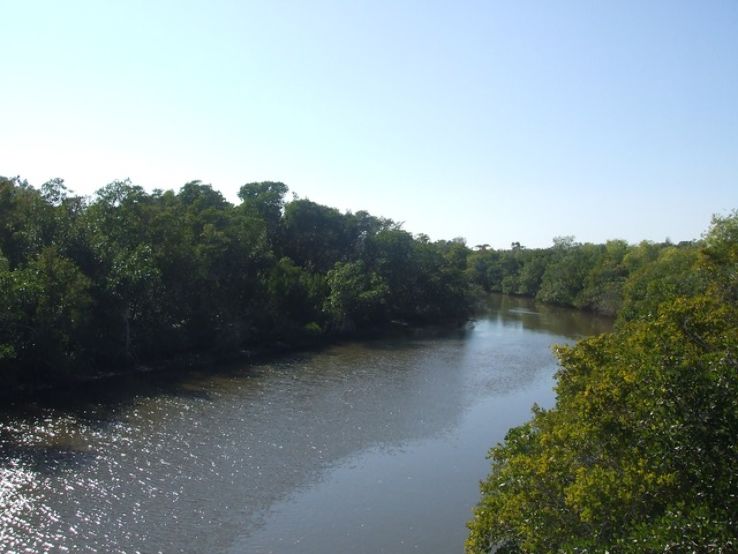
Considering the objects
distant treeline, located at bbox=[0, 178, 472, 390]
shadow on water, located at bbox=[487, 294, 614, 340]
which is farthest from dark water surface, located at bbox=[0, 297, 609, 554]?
shadow on water, located at bbox=[487, 294, 614, 340]

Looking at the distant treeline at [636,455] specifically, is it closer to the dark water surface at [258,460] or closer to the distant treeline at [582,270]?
the dark water surface at [258,460]

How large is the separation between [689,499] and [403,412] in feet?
74.6

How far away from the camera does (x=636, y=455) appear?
39.5 feet

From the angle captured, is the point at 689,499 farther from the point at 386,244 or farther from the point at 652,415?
the point at 386,244

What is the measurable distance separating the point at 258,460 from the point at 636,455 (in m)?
16.7

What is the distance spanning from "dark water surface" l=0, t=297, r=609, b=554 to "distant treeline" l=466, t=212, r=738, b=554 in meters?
5.97

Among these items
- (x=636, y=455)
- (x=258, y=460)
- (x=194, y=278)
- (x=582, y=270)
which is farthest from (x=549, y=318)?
(x=636, y=455)

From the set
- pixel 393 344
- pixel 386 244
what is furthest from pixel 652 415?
pixel 386 244

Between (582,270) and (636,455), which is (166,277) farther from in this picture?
(582,270)

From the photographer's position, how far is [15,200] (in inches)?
1427

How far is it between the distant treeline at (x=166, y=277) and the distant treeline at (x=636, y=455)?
78.3 feet

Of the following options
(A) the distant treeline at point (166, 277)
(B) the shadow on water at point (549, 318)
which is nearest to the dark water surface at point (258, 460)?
(A) the distant treeline at point (166, 277)

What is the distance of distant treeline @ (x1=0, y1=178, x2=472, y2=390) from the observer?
31.5m

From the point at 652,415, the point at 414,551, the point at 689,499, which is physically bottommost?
the point at 414,551
